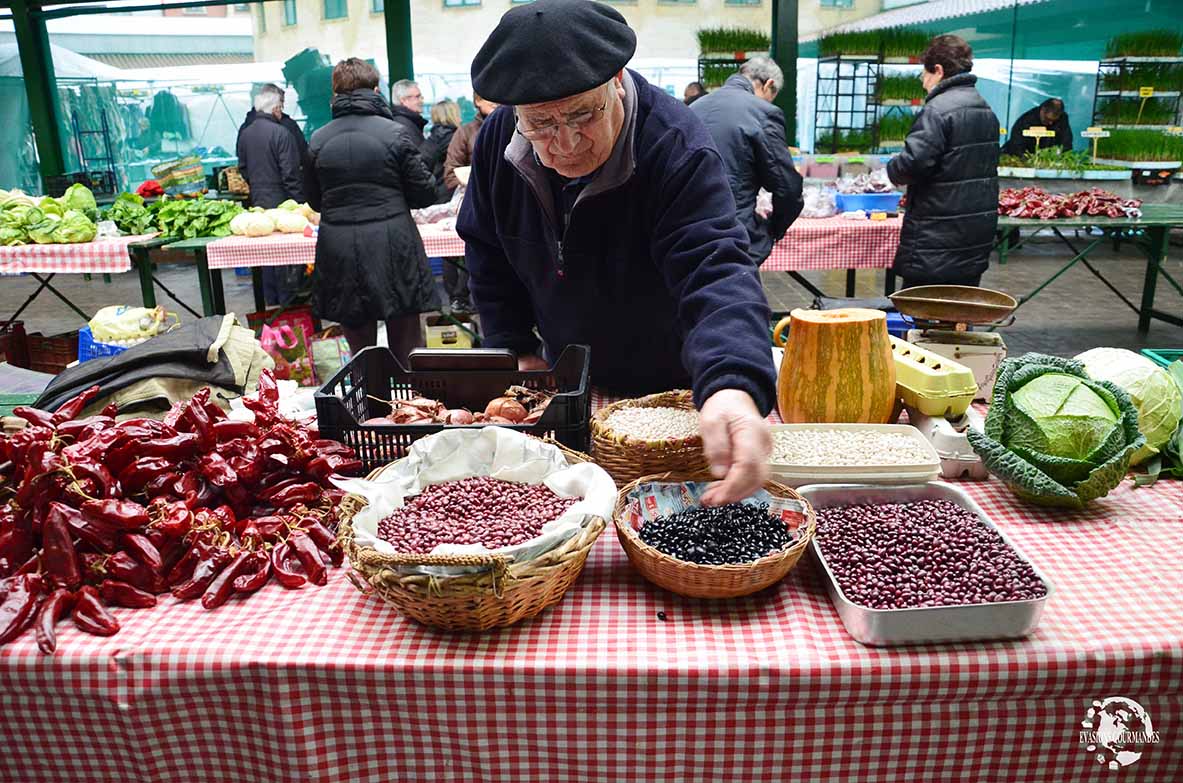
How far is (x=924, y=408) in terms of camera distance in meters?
2.08

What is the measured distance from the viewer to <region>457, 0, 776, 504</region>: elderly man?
1.69 m

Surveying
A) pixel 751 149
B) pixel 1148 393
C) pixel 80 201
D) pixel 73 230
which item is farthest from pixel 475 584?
pixel 80 201

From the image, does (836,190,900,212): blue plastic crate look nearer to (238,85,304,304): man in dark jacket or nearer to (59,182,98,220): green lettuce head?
(238,85,304,304): man in dark jacket

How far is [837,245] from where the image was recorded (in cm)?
587

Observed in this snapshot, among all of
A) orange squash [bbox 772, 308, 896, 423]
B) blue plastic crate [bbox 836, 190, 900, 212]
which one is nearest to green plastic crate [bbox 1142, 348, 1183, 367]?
orange squash [bbox 772, 308, 896, 423]

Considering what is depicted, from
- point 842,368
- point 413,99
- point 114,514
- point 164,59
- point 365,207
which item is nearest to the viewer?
point 114,514

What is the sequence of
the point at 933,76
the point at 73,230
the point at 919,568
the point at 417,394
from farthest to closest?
1. the point at 73,230
2. the point at 933,76
3. the point at 417,394
4. the point at 919,568

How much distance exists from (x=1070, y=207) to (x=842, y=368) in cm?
548

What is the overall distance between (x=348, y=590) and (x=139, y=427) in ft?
2.15

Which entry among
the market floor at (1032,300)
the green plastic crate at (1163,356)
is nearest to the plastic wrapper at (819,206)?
the market floor at (1032,300)

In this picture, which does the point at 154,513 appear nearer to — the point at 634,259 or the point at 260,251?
the point at 634,259

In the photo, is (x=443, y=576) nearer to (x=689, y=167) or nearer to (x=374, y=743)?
(x=374, y=743)

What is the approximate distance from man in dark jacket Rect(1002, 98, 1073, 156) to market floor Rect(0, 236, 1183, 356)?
1375 mm

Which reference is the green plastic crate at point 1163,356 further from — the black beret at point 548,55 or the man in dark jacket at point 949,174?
the man in dark jacket at point 949,174
